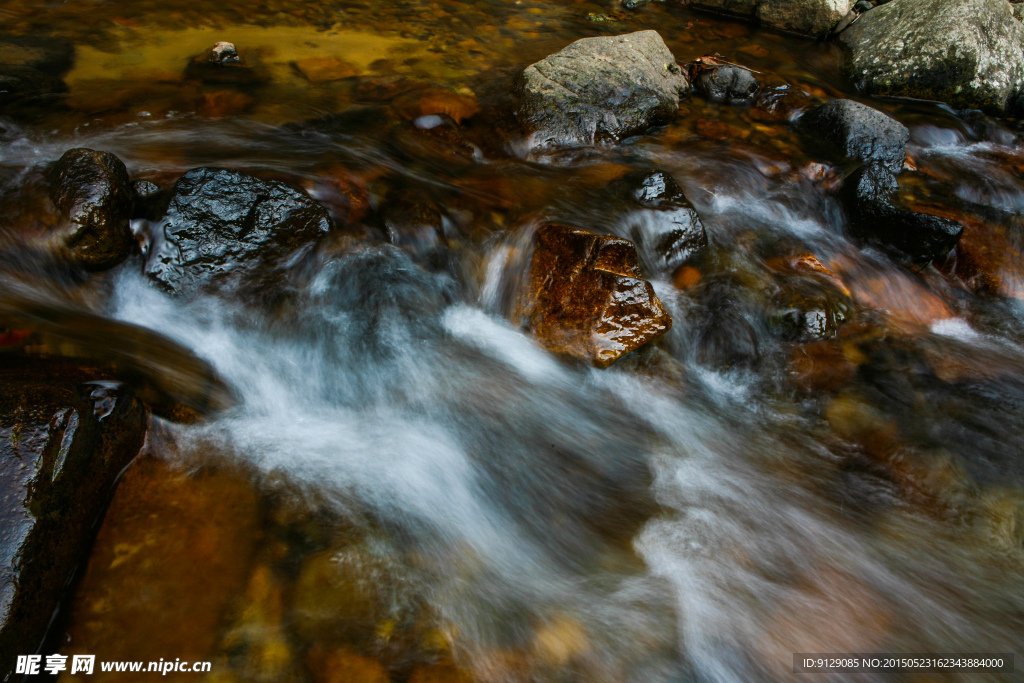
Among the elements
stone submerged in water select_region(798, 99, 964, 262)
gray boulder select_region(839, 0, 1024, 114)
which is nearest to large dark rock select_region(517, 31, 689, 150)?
stone submerged in water select_region(798, 99, 964, 262)

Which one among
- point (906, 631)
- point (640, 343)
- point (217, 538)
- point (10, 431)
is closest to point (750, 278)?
point (640, 343)

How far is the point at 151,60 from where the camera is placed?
5574mm

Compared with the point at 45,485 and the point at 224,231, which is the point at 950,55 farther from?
the point at 45,485

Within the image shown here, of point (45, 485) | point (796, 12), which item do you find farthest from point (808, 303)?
point (796, 12)

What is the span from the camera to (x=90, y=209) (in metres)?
3.38

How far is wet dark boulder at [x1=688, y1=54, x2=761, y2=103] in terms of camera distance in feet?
21.0

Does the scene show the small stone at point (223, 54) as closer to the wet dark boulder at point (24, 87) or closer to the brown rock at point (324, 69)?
the brown rock at point (324, 69)

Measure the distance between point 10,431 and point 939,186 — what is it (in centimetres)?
740

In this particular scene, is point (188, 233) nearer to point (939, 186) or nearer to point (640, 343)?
point (640, 343)

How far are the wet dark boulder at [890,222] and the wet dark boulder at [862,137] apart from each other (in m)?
0.63

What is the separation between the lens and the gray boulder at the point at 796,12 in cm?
773

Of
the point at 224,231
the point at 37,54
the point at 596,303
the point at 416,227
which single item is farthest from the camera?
the point at 37,54

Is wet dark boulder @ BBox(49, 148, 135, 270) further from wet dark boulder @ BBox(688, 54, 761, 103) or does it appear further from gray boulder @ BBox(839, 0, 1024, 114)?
gray boulder @ BBox(839, 0, 1024, 114)

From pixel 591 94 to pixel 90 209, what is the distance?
4326 mm
